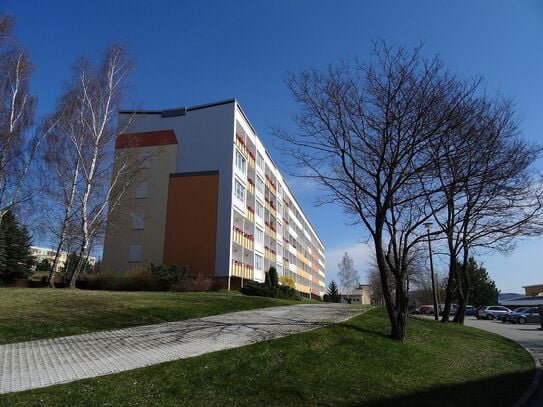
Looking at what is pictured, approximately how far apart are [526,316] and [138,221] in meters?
33.0

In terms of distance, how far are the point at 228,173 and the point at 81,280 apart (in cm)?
1291

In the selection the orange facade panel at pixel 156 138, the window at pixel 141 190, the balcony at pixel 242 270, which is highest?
the orange facade panel at pixel 156 138

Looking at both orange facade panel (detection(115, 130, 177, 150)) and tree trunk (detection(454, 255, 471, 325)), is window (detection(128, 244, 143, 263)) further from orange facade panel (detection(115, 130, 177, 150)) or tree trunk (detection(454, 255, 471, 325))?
tree trunk (detection(454, 255, 471, 325))

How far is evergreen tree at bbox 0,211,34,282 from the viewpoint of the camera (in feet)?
142

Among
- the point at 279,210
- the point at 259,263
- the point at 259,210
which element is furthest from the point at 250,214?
the point at 279,210

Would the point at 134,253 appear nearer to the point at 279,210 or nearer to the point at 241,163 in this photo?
the point at 241,163

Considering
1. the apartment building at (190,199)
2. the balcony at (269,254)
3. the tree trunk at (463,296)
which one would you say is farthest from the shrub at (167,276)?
the balcony at (269,254)

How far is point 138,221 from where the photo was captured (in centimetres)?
3778

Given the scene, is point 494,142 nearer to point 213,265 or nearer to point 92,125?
point 92,125

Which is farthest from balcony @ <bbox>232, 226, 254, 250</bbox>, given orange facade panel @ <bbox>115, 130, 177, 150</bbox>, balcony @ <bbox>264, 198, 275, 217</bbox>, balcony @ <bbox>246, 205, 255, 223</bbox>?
balcony @ <bbox>264, 198, 275, 217</bbox>

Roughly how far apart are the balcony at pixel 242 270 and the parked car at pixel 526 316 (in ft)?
74.1

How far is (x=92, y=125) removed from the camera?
26922mm

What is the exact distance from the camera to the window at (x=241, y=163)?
39.3 m

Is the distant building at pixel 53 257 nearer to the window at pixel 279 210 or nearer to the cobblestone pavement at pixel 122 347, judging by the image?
the window at pixel 279 210
